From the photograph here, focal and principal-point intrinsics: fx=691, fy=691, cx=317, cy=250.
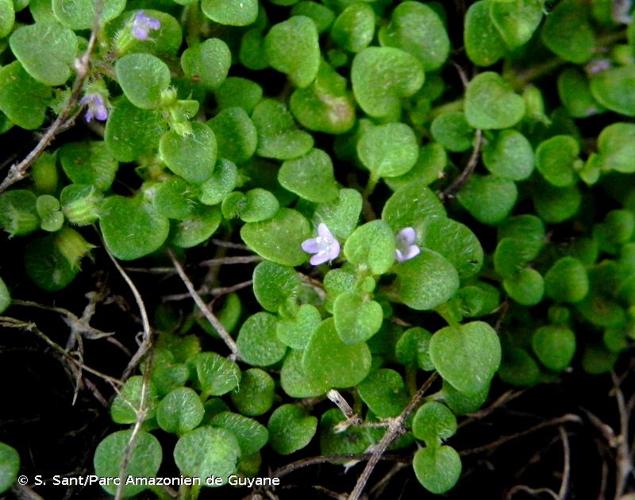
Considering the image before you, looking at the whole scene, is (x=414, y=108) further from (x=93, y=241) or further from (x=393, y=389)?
(x=93, y=241)

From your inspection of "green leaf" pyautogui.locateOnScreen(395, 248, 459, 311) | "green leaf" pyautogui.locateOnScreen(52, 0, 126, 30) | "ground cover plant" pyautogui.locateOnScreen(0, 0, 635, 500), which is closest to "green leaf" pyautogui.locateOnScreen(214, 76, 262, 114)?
"ground cover plant" pyautogui.locateOnScreen(0, 0, 635, 500)

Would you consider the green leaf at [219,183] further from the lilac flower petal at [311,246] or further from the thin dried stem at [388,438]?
the thin dried stem at [388,438]

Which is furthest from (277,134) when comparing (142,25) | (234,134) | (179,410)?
(179,410)

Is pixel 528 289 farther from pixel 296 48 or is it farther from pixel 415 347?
pixel 296 48

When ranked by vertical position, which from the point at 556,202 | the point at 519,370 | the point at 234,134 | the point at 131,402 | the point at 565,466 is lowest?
the point at 565,466

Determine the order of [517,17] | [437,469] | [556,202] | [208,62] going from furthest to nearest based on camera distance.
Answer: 1. [556,202]
2. [517,17]
3. [208,62]
4. [437,469]

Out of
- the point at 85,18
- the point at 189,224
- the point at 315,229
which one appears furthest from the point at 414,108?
the point at 85,18
